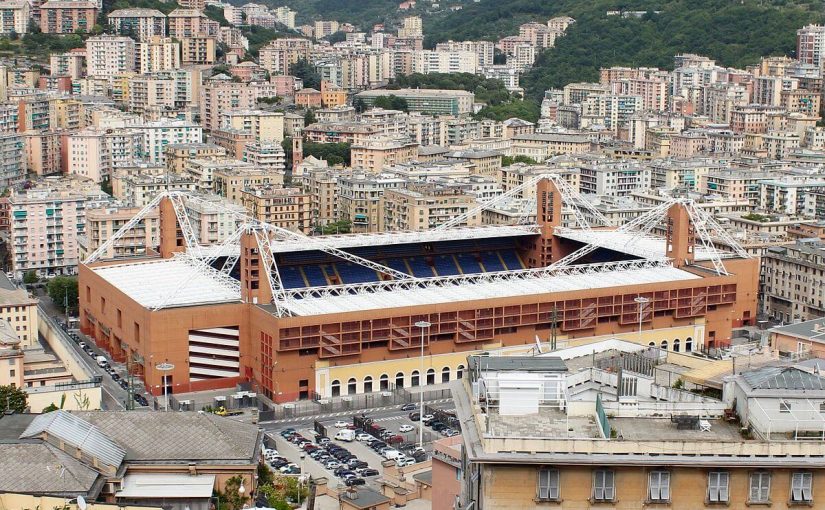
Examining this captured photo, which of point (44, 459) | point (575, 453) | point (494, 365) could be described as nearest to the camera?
point (575, 453)

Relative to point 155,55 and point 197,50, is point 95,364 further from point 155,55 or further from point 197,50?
point 197,50

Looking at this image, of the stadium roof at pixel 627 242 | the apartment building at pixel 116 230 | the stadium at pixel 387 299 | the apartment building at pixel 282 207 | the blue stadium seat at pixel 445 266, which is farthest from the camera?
the apartment building at pixel 282 207

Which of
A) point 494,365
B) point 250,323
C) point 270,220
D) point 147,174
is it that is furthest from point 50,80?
point 494,365

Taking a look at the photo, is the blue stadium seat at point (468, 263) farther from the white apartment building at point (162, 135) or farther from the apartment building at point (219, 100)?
the apartment building at point (219, 100)

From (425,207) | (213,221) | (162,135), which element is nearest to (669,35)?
(162,135)

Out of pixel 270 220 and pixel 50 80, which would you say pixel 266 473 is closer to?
pixel 270 220

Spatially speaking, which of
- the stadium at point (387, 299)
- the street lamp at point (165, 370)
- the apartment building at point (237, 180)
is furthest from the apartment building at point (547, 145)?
the street lamp at point (165, 370)
